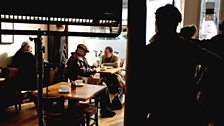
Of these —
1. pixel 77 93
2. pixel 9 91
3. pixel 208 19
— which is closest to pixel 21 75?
pixel 9 91

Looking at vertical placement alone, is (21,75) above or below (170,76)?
below

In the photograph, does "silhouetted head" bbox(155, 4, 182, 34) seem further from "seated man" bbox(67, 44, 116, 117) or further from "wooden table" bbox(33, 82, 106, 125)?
"seated man" bbox(67, 44, 116, 117)

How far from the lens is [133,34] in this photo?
1.03 m

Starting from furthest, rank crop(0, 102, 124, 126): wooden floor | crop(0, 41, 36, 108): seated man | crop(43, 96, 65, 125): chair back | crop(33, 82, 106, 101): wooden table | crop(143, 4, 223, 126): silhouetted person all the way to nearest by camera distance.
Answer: crop(0, 41, 36, 108): seated man < crop(0, 102, 124, 126): wooden floor < crop(33, 82, 106, 101): wooden table < crop(43, 96, 65, 125): chair back < crop(143, 4, 223, 126): silhouetted person

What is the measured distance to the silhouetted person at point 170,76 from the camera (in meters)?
1.22

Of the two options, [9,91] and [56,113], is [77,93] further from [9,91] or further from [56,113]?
[9,91]

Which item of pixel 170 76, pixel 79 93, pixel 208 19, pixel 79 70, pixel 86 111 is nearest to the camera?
pixel 170 76

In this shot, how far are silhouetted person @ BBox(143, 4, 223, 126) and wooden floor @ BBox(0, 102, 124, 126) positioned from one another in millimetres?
2806

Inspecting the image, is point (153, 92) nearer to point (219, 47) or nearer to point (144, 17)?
point (144, 17)

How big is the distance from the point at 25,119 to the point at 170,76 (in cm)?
348

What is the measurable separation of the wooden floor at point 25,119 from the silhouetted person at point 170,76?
9.21 feet

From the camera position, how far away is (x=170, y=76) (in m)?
1.26

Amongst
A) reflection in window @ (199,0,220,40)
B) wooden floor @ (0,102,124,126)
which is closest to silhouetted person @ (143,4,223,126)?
wooden floor @ (0,102,124,126)

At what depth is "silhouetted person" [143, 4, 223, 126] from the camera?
1.22 meters
